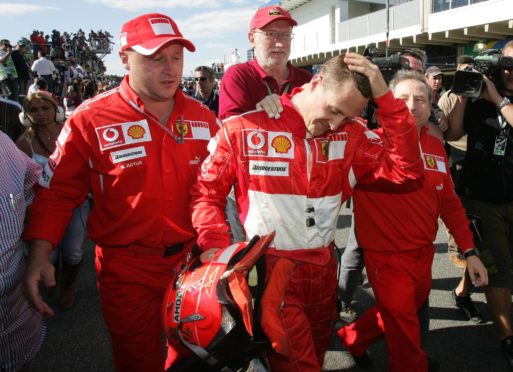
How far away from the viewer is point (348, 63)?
1950mm

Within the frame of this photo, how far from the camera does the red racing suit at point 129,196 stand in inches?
85.4

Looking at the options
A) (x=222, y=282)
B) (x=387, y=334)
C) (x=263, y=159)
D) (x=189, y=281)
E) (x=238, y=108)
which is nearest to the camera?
(x=222, y=282)

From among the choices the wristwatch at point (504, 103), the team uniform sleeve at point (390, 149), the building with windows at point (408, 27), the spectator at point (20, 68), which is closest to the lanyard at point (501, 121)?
the wristwatch at point (504, 103)

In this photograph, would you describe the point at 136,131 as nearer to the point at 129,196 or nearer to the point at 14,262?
the point at 129,196

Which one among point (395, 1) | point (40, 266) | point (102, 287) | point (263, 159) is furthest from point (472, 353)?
point (395, 1)

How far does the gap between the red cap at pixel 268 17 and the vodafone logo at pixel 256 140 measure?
1.26 meters

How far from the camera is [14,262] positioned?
194 centimetres

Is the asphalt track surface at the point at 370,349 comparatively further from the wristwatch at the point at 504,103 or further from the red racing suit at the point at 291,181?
the wristwatch at the point at 504,103

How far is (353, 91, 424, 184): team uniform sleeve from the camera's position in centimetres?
208

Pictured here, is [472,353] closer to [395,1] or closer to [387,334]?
[387,334]

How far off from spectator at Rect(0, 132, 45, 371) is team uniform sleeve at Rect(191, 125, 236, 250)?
2.42 feet

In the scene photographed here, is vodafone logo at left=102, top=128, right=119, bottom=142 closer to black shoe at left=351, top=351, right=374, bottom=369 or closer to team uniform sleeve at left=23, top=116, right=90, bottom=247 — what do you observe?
team uniform sleeve at left=23, top=116, right=90, bottom=247

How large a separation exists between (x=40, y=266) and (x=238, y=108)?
1559mm

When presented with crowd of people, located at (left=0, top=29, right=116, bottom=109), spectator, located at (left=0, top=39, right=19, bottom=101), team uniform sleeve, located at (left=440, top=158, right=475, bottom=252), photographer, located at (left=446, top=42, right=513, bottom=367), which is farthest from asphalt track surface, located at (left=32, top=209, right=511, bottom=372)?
spectator, located at (left=0, top=39, right=19, bottom=101)
